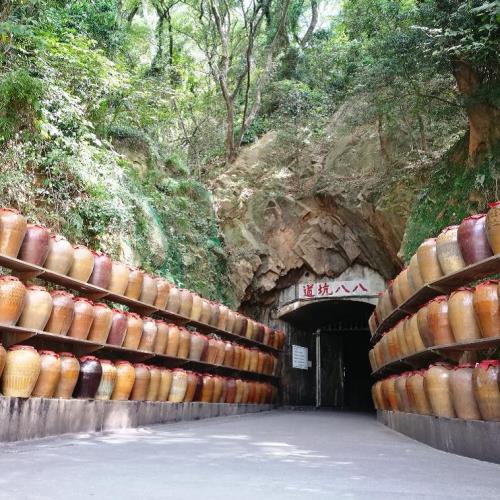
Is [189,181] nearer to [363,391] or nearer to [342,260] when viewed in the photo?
[342,260]

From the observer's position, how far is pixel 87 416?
4234 millimetres

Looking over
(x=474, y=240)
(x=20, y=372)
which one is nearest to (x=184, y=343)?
(x=20, y=372)

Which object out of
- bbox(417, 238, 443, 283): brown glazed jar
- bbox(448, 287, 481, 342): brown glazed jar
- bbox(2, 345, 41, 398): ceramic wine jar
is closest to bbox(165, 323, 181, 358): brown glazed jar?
bbox(2, 345, 41, 398): ceramic wine jar

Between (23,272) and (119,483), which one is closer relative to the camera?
(119,483)

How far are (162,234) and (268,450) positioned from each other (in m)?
5.61

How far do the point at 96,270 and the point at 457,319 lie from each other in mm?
3181

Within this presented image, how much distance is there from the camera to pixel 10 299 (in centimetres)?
368

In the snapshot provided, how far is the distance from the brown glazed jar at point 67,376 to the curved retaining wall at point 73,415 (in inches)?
3.6

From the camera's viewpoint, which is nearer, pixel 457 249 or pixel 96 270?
pixel 457 249

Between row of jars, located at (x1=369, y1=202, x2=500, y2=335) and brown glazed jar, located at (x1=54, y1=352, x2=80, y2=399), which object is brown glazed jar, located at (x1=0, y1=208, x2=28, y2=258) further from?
row of jars, located at (x1=369, y1=202, x2=500, y2=335)

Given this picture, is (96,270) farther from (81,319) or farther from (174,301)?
(174,301)

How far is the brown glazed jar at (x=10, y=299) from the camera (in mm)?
3651

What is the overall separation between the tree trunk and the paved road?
13.8ft

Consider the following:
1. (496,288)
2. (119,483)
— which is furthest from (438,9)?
(119,483)
